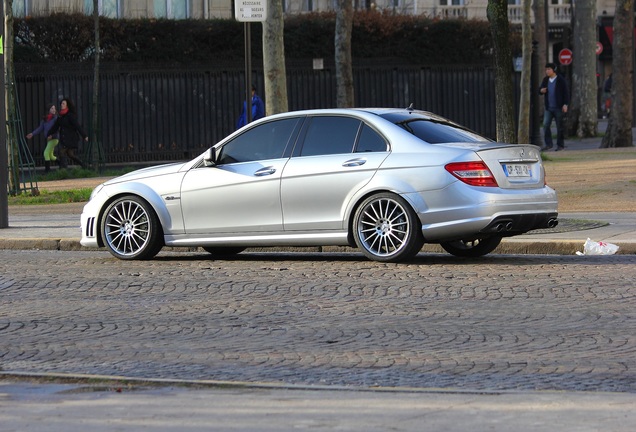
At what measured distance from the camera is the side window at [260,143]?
42.7ft

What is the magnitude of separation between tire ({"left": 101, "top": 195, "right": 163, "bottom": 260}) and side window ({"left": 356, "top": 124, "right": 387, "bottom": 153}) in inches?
89.5

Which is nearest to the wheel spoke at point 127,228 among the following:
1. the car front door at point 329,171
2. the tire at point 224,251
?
the tire at point 224,251

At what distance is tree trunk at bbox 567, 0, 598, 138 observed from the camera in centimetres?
3872

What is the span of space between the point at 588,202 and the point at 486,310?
9873 millimetres

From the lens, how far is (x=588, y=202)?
1888 centimetres

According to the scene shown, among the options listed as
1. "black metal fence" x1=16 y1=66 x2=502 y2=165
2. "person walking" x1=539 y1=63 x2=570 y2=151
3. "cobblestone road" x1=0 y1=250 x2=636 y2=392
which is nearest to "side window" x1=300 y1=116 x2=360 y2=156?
"cobblestone road" x1=0 y1=250 x2=636 y2=392

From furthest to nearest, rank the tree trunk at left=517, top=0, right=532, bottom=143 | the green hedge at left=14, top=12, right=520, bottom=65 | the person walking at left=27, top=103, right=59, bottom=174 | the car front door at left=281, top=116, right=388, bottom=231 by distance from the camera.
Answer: the green hedge at left=14, top=12, right=520, bottom=65 → the person walking at left=27, top=103, right=59, bottom=174 → the tree trunk at left=517, top=0, right=532, bottom=143 → the car front door at left=281, top=116, right=388, bottom=231

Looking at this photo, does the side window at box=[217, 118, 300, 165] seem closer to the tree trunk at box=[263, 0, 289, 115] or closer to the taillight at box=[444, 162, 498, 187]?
the taillight at box=[444, 162, 498, 187]

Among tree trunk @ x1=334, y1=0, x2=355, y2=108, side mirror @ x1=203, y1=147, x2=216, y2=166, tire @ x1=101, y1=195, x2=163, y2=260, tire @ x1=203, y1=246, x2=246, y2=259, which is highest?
tree trunk @ x1=334, y1=0, x2=355, y2=108

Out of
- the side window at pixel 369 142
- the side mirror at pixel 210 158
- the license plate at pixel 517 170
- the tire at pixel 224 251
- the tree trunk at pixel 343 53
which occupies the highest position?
the tree trunk at pixel 343 53

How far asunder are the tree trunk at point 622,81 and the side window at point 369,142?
19.8 meters

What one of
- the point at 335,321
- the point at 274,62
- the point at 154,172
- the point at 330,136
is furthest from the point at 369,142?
the point at 274,62

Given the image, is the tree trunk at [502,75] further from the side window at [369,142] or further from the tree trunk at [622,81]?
the tree trunk at [622,81]

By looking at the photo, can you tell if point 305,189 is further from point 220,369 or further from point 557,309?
point 220,369
